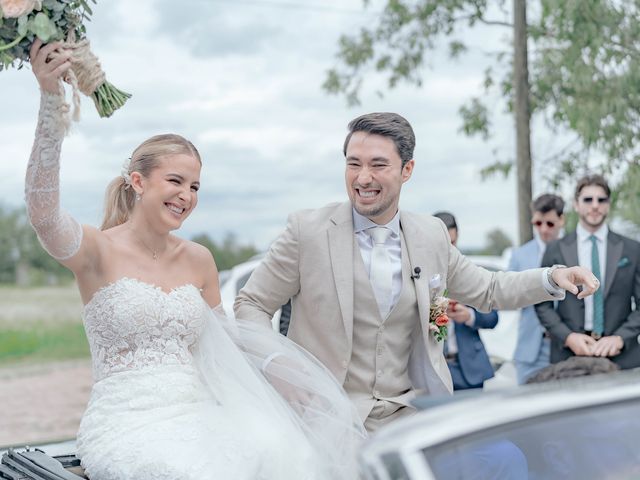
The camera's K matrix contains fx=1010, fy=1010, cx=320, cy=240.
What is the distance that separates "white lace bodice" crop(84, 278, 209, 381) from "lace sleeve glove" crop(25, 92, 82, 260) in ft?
1.06

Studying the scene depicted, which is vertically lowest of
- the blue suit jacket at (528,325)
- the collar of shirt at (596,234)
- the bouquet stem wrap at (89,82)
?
the blue suit jacket at (528,325)

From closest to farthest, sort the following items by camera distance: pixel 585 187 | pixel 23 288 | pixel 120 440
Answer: pixel 120 440
pixel 585 187
pixel 23 288

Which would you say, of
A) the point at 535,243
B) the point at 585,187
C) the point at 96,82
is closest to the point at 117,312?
the point at 96,82

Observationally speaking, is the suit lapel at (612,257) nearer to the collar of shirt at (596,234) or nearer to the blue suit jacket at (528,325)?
the collar of shirt at (596,234)

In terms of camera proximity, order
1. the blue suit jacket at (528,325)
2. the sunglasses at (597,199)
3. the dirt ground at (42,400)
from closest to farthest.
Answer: the sunglasses at (597,199) → the blue suit jacket at (528,325) → the dirt ground at (42,400)

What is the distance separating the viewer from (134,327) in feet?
12.8

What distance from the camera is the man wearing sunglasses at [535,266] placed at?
23.8 feet

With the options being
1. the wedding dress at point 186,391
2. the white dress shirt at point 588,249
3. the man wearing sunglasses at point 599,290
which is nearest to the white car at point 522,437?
the wedding dress at point 186,391

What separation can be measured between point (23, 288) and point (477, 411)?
27721mm

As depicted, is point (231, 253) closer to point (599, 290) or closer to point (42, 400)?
point (42, 400)

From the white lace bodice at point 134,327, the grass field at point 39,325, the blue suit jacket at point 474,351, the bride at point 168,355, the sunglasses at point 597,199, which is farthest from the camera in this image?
the grass field at point 39,325

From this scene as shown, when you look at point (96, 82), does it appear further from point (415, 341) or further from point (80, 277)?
point (415, 341)

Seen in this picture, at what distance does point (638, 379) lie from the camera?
2.23 m

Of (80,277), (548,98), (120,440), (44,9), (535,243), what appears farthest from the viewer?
(548,98)
